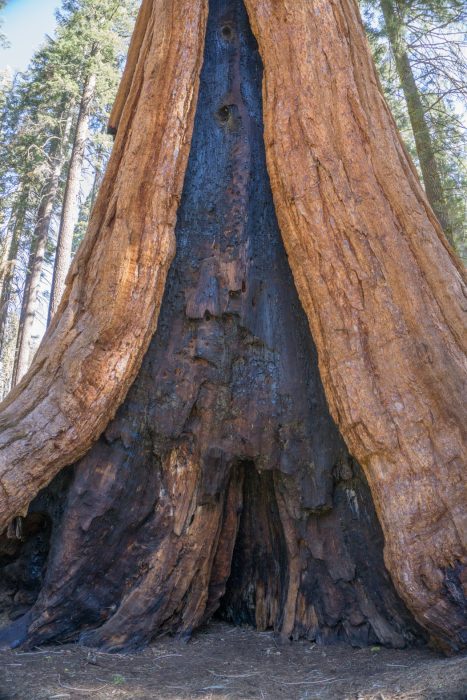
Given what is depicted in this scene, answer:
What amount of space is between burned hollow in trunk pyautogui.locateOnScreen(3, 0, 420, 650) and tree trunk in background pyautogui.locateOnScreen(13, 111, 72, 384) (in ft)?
47.8

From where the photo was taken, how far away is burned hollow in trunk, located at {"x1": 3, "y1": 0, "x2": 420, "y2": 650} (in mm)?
3541

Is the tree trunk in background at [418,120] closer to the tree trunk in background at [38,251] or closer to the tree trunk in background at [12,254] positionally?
the tree trunk in background at [38,251]

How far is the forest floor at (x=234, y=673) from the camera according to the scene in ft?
8.48

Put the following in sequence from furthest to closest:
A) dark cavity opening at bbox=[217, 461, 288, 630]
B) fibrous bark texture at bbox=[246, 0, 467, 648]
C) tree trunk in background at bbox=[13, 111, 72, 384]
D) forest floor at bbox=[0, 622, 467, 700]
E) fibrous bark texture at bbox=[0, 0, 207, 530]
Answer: tree trunk in background at bbox=[13, 111, 72, 384]
dark cavity opening at bbox=[217, 461, 288, 630]
fibrous bark texture at bbox=[0, 0, 207, 530]
fibrous bark texture at bbox=[246, 0, 467, 648]
forest floor at bbox=[0, 622, 467, 700]

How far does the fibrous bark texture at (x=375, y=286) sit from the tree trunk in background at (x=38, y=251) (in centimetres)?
1488

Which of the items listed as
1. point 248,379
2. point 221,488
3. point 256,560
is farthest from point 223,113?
point 256,560

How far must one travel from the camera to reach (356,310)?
349cm

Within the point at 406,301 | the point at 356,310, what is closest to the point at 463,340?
the point at 406,301

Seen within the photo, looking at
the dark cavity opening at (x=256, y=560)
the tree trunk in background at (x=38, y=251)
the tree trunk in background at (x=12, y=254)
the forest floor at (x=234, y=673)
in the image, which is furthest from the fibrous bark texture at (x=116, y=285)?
the tree trunk in background at (x=12, y=254)

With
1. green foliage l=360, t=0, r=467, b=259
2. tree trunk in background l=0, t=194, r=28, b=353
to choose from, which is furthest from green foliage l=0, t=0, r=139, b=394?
green foliage l=360, t=0, r=467, b=259

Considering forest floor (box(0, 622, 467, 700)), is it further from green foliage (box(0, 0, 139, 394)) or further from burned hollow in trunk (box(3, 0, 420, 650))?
green foliage (box(0, 0, 139, 394))

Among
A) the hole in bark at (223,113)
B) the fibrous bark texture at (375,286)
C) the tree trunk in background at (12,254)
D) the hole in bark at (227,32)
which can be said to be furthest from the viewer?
the tree trunk in background at (12,254)

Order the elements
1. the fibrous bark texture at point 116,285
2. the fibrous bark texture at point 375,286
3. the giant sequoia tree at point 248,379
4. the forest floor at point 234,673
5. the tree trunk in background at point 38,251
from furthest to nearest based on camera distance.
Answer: the tree trunk in background at point 38,251
the fibrous bark texture at point 116,285
the giant sequoia tree at point 248,379
the fibrous bark texture at point 375,286
the forest floor at point 234,673

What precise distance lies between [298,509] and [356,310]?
132 cm
